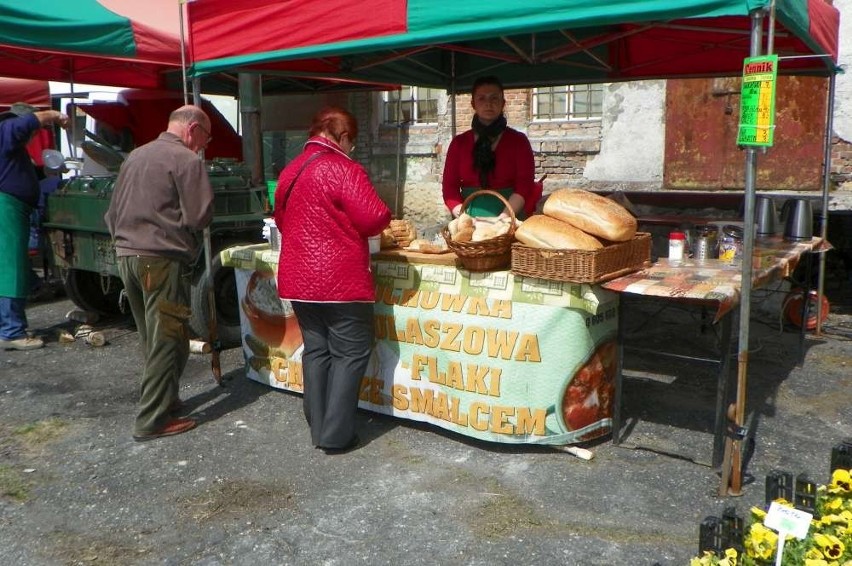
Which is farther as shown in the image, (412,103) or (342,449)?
(412,103)

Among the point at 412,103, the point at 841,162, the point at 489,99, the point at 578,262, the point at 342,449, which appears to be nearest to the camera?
the point at 578,262

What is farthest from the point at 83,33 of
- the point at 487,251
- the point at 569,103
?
the point at 569,103

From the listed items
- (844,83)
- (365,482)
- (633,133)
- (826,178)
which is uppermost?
(844,83)

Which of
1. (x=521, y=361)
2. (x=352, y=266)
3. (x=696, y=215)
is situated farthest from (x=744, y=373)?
(x=696, y=215)

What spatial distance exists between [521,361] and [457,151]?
6.48 ft

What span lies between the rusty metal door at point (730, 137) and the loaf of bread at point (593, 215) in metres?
5.84

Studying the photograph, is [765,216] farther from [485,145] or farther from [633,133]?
[633,133]

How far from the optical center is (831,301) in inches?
315

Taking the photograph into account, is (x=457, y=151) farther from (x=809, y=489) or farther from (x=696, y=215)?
(x=809, y=489)

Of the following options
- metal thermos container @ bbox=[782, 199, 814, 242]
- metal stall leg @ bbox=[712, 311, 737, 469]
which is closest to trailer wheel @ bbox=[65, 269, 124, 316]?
metal stall leg @ bbox=[712, 311, 737, 469]

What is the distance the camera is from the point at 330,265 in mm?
3898

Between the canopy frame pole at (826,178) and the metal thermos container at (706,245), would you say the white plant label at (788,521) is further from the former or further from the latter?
the canopy frame pole at (826,178)

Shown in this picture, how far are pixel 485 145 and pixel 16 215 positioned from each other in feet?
13.1

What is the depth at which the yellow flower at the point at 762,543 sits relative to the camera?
2.15 meters
